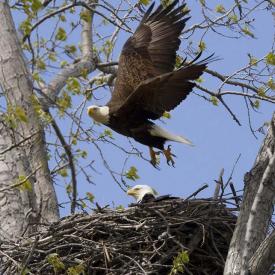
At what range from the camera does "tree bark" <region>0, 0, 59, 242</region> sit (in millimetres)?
7773

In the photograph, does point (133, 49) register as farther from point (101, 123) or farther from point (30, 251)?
point (30, 251)

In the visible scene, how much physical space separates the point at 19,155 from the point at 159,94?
1.41 meters

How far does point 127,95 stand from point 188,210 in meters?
1.92

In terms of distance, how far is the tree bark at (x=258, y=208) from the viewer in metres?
5.66

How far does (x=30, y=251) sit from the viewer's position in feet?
22.6

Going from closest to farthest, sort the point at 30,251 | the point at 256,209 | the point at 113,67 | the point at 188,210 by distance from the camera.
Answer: the point at 256,209, the point at 30,251, the point at 188,210, the point at 113,67

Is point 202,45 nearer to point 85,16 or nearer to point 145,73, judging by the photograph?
point 145,73

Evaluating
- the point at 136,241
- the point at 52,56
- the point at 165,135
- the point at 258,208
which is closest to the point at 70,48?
the point at 52,56

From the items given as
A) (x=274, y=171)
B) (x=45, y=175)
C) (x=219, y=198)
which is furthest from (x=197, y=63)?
(x=274, y=171)

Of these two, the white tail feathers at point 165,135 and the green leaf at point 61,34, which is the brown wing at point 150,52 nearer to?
the white tail feathers at point 165,135

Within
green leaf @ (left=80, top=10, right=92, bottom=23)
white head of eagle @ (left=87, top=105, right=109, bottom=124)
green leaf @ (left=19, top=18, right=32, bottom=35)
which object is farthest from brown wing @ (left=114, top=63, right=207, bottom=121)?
green leaf @ (left=19, top=18, right=32, bottom=35)

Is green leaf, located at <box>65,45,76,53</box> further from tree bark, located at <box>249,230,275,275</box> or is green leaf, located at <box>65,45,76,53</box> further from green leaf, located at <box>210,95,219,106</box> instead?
tree bark, located at <box>249,230,275,275</box>

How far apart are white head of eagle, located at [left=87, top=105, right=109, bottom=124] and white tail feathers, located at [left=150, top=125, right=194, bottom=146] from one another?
469 millimetres

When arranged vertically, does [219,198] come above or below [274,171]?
above
